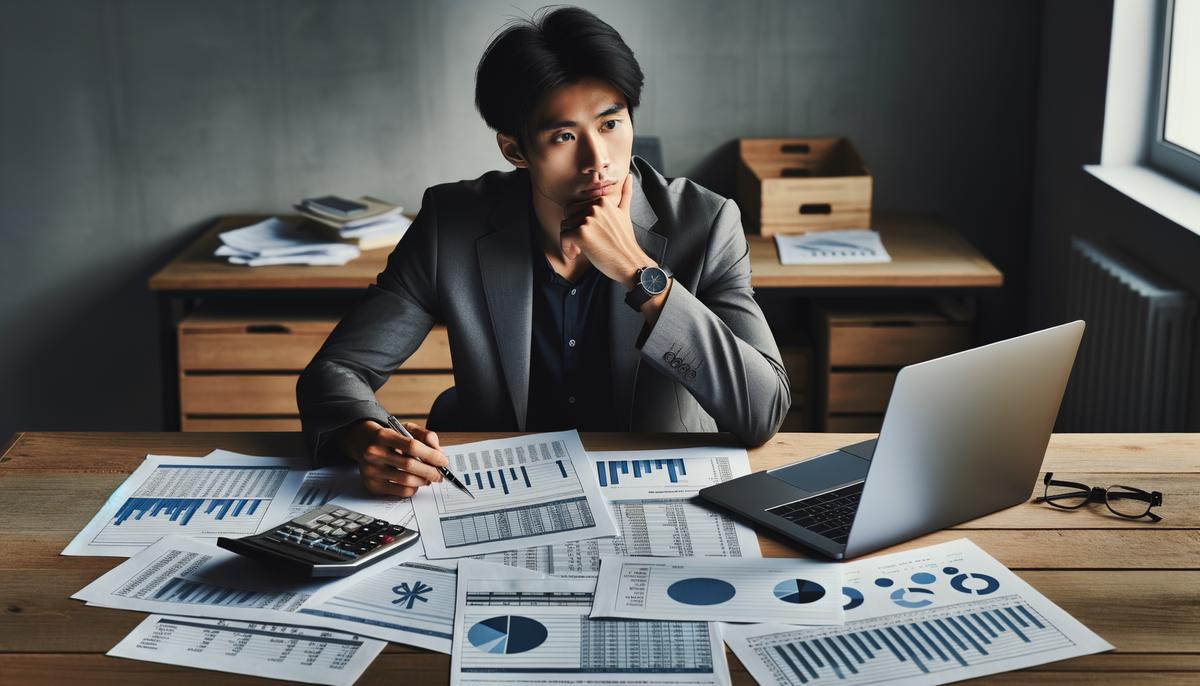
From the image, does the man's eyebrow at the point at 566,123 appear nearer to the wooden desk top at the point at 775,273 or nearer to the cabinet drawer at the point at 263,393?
the wooden desk top at the point at 775,273

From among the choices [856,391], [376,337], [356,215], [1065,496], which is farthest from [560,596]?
[356,215]

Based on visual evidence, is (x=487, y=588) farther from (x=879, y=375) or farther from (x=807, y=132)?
(x=807, y=132)

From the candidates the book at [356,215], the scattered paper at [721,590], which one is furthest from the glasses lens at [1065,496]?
the book at [356,215]

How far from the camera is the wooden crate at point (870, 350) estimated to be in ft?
9.71

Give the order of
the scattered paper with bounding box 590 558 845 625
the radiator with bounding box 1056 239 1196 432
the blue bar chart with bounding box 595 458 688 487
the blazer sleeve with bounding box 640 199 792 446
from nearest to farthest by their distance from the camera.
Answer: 1. the scattered paper with bounding box 590 558 845 625
2. the blue bar chart with bounding box 595 458 688 487
3. the blazer sleeve with bounding box 640 199 792 446
4. the radiator with bounding box 1056 239 1196 432

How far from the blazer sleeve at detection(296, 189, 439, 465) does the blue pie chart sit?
54 cm

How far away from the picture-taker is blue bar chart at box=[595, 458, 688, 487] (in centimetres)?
153

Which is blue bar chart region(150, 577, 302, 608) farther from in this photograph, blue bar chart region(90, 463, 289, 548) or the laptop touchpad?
the laptop touchpad

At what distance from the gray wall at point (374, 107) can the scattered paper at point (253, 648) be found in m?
2.46

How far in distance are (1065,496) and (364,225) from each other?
2146 millimetres

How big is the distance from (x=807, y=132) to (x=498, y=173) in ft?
5.26

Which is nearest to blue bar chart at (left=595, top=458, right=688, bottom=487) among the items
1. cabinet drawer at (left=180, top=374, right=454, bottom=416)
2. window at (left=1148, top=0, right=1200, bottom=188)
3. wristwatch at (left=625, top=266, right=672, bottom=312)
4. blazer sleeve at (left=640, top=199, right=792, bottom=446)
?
blazer sleeve at (left=640, top=199, right=792, bottom=446)

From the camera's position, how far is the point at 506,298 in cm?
192

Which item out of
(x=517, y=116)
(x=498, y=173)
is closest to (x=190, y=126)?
(x=498, y=173)
